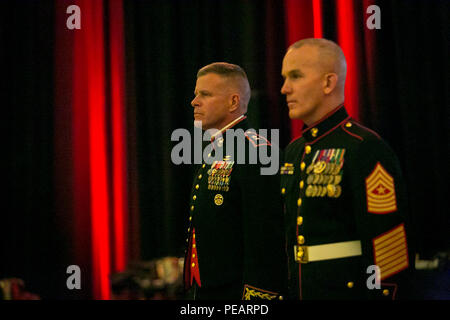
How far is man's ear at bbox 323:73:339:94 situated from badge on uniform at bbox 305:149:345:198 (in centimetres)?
20

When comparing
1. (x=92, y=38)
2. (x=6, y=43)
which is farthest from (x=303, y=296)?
(x=6, y=43)

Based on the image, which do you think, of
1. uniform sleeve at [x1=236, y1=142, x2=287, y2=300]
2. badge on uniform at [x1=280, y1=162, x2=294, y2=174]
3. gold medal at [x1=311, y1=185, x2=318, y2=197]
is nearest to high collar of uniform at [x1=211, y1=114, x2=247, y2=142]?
uniform sleeve at [x1=236, y1=142, x2=287, y2=300]

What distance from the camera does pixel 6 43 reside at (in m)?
Answer: 3.20

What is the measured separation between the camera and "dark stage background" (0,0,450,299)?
271 centimetres

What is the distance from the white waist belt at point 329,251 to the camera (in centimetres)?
136

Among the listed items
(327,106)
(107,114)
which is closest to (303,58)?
(327,106)

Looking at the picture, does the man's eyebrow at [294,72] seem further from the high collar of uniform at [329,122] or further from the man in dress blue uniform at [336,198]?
the high collar of uniform at [329,122]

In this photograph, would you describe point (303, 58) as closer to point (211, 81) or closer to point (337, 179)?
point (337, 179)

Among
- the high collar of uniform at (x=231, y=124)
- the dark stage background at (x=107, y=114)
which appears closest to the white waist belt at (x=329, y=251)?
the high collar of uniform at (x=231, y=124)

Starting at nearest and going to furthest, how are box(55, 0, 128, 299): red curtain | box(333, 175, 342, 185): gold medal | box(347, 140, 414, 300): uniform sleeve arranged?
box(347, 140, 414, 300): uniform sleeve
box(333, 175, 342, 185): gold medal
box(55, 0, 128, 299): red curtain

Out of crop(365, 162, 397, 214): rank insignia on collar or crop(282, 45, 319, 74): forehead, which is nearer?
crop(365, 162, 397, 214): rank insignia on collar

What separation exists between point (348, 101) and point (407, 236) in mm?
1056

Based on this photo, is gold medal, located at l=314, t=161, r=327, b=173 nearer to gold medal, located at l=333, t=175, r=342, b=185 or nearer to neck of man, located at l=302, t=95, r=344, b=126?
gold medal, located at l=333, t=175, r=342, b=185

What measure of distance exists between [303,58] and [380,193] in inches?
20.2
